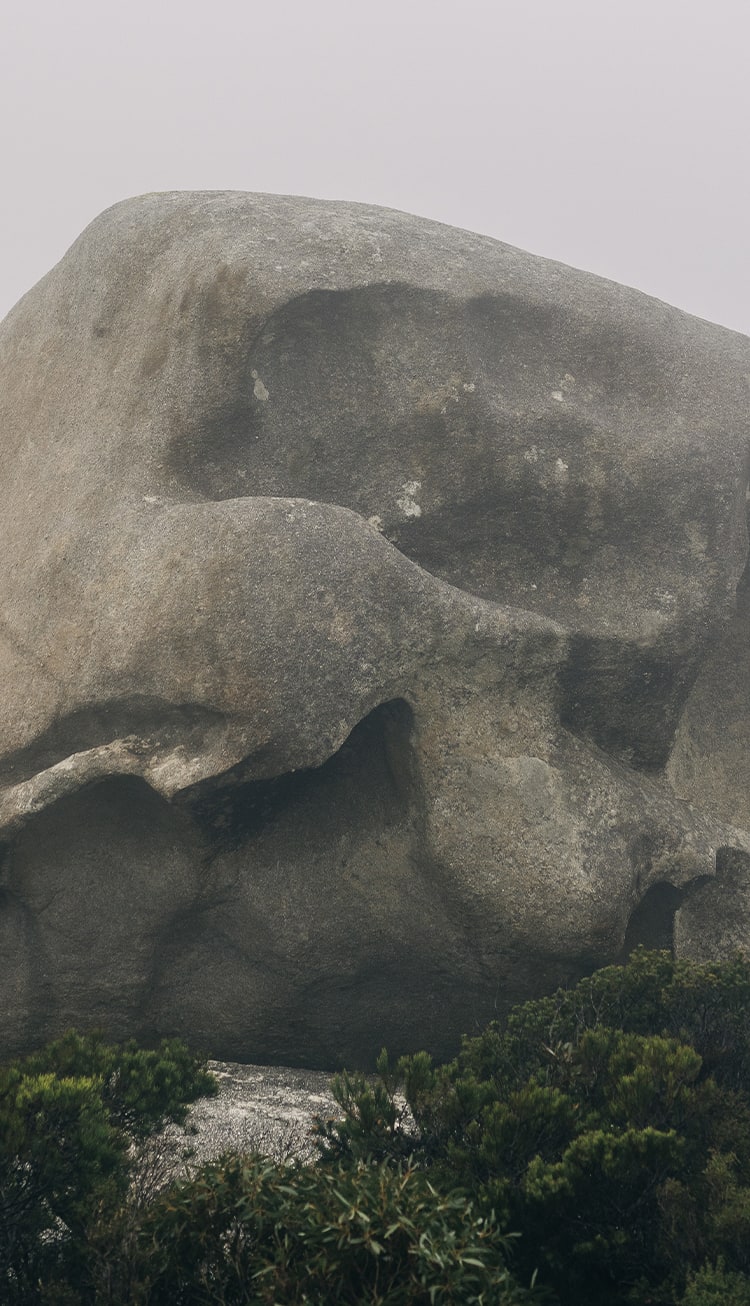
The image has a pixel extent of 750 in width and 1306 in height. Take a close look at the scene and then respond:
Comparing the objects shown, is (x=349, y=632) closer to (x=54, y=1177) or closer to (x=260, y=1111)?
(x=260, y=1111)

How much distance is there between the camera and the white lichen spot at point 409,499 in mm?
10906

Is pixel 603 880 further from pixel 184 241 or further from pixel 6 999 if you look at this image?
pixel 184 241

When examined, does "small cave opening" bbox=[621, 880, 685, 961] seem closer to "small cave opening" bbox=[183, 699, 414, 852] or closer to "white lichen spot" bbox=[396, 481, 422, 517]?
"small cave opening" bbox=[183, 699, 414, 852]

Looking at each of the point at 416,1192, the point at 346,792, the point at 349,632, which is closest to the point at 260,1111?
the point at 346,792

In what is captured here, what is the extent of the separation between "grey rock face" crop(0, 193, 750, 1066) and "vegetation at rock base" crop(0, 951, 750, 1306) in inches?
91.6

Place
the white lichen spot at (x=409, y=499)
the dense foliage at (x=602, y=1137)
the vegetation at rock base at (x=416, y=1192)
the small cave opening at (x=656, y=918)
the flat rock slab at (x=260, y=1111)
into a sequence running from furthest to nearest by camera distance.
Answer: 1. the white lichen spot at (x=409, y=499)
2. the small cave opening at (x=656, y=918)
3. the flat rock slab at (x=260, y=1111)
4. the dense foliage at (x=602, y=1137)
5. the vegetation at rock base at (x=416, y=1192)

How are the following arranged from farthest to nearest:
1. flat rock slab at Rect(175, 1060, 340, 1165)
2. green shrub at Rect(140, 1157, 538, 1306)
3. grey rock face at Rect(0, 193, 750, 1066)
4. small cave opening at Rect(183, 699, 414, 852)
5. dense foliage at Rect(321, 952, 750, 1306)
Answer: small cave opening at Rect(183, 699, 414, 852), grey rock face at Rect(0, 193, 750, 1066), flat rock slab at Rect(175, 1060, 340, 1165), dense foliage at Rect(321, 952, 750, 1306), green shrub at Rect(140, 1157, 538, 1306)

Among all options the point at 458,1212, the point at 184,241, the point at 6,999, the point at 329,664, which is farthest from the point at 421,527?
the point at 458,1212

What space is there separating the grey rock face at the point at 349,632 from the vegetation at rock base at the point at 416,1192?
2.33m

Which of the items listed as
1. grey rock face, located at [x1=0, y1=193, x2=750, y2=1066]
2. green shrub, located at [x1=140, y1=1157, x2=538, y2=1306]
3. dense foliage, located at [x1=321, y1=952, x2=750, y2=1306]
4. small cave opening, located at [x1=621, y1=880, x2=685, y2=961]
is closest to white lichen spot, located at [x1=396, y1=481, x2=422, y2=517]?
grey rock face, located at [x1=0, y1=193, x2=750, y2=1066]

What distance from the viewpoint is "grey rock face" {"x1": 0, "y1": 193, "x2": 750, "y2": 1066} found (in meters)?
9.50

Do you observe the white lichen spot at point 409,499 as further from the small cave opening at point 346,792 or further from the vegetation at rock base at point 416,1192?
the vegetation at rock base at point 416,1192

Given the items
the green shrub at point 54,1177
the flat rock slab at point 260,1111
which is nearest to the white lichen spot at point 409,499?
the flat rock slab at point 260,1111

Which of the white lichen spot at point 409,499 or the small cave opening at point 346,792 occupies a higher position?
the white lichen spot at point 409,499
